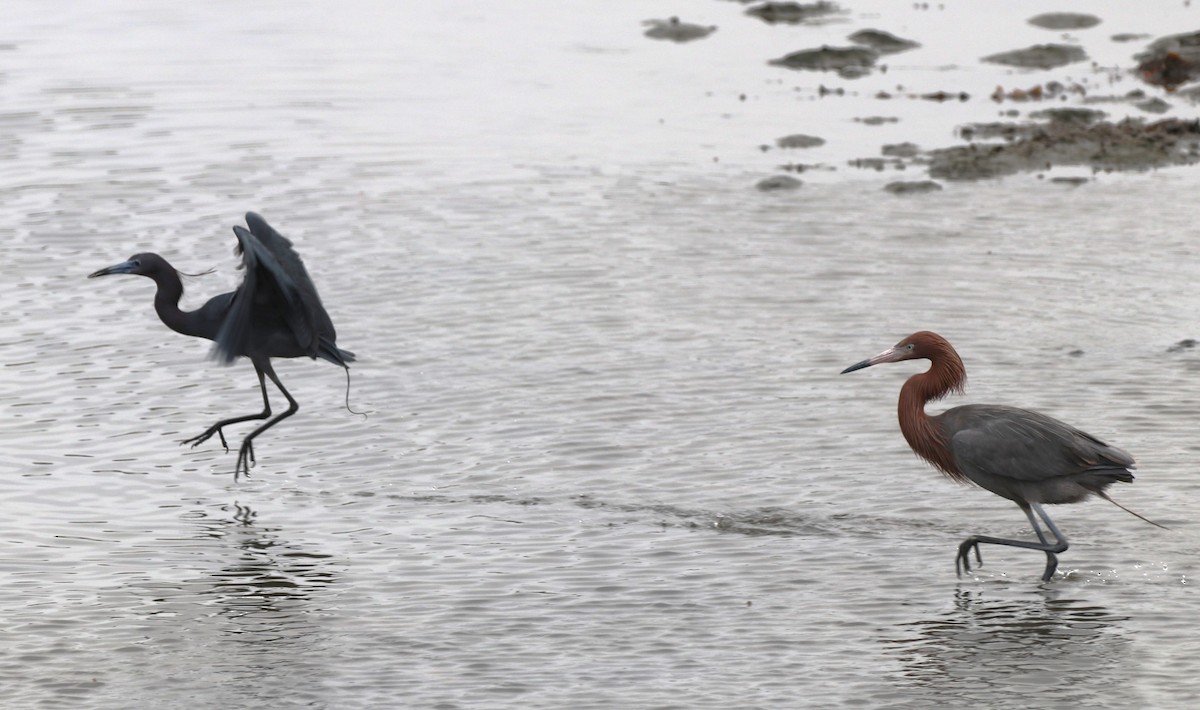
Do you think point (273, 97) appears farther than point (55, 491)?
Yes

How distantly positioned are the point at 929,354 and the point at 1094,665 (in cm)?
218

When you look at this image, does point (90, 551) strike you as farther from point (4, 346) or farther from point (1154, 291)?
point (1154, 291)

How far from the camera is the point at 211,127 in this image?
69.3ft

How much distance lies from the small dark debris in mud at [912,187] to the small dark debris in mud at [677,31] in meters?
9.43

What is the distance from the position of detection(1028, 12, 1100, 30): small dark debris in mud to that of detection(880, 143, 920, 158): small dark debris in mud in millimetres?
7823

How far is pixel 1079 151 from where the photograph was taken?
18.6m

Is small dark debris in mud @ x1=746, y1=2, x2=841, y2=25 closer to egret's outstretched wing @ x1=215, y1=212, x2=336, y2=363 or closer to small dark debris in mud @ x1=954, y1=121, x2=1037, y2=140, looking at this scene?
small dark debris in mud @ x1=954, y1=121, x2=1037, y2=140

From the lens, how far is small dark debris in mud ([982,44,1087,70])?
23.1 metres

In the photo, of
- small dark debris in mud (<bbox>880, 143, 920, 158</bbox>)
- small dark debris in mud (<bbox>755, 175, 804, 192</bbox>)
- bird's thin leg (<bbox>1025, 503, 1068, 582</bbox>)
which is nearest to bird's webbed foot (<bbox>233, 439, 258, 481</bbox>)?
bird's thin leg (<bbox>1025, 503, 1068, 582</bbox>)

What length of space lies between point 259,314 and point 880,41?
51.9ft

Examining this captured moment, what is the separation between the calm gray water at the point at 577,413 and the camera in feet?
25.9

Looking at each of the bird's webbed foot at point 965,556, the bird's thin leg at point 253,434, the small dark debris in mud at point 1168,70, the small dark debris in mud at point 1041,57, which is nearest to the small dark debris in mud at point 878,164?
the small dark debris in mud at point 1168,70

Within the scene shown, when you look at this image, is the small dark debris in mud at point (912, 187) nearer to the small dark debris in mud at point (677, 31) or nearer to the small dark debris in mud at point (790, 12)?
the small dark debris in mud at point (677, 31)

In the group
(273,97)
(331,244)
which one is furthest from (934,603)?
(273,97)
